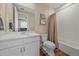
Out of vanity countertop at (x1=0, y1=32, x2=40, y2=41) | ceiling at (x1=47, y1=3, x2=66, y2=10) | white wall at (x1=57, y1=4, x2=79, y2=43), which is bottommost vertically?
vanity countertop at (x1=0, y1=32, x2=40, y2=41)

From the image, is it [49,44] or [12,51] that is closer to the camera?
[12,51]

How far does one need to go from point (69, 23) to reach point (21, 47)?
78 centimetres

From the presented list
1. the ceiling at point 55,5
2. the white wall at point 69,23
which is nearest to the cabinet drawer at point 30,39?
the white wall at point 69,23

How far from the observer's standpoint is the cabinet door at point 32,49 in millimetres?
1516

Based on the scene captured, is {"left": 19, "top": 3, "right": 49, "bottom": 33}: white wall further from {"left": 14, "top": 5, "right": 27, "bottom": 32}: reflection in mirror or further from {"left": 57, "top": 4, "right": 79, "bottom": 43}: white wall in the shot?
{"left": 57, "top": 4, "right": 79, "bottom": 43}: white wall

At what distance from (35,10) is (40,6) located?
0.32ft

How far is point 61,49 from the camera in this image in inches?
59.5

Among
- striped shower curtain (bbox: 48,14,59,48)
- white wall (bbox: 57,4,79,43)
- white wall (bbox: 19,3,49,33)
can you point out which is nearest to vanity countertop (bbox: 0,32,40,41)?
white wall (bbox: 19,3,49,33)

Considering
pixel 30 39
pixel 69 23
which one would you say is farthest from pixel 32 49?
pixel 69 23

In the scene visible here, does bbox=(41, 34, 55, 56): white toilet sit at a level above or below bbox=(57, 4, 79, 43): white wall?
below

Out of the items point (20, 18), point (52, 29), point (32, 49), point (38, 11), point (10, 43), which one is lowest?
point (32, 49)

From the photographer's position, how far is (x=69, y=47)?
148cm

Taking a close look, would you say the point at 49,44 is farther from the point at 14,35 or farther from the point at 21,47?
the point at 14,35

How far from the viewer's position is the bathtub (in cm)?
143
